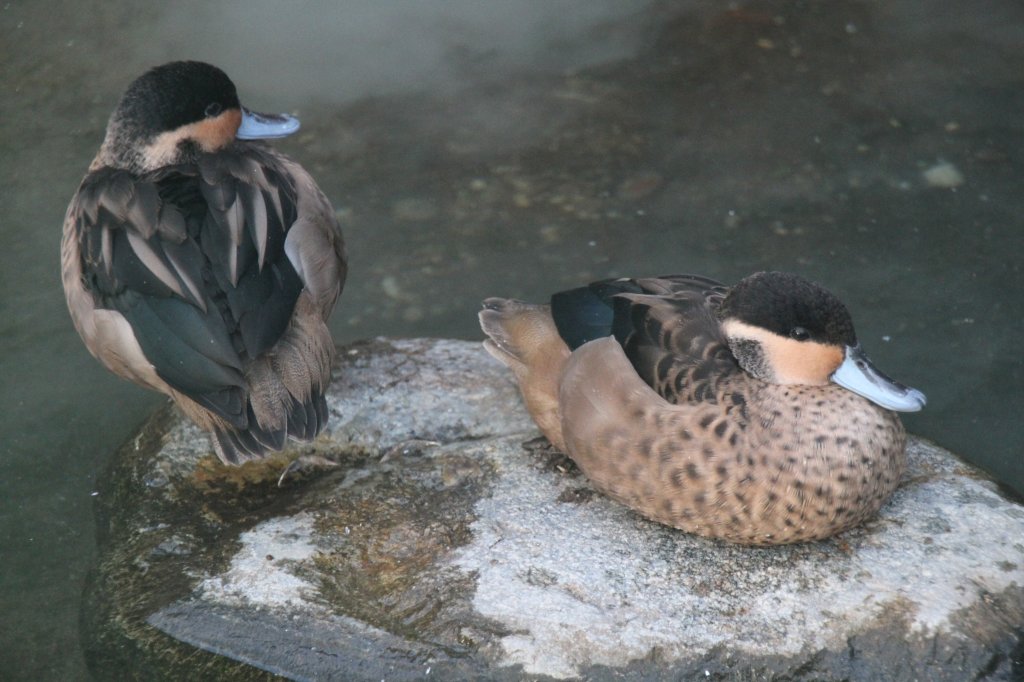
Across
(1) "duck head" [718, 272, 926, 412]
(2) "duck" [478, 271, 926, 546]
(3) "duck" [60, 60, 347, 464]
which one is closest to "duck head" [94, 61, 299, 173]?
(3) "duck" [60, 60, 347, 464]

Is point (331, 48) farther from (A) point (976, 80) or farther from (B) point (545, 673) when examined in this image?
(B) point (545, 673)

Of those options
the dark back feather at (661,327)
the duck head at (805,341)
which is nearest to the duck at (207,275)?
the dark back feather at (661,327)

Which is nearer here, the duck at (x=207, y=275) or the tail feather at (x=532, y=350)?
the duck at (x=207, y=275)

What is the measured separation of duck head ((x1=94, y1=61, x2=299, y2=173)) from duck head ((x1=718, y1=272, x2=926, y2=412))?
2247 mm

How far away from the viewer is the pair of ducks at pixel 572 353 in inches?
140

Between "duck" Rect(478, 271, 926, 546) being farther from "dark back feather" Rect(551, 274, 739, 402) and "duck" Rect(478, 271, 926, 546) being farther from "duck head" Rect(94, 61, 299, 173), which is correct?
"duck head" Rect(94, 61, 299, 173)

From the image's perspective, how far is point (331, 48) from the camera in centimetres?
769

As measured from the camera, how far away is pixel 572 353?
13.0 ft

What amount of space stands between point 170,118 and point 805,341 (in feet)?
8.27

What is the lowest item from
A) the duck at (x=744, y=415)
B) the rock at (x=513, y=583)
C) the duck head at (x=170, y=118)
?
the rock at (x=513, y=583)

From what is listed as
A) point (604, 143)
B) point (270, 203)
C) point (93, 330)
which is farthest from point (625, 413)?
point (604, 143)

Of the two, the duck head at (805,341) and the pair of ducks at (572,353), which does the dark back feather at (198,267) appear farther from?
the duck head at (805,341)

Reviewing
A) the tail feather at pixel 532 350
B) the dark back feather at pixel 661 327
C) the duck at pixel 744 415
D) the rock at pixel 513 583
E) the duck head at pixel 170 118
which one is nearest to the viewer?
the rock at pixel 513 583

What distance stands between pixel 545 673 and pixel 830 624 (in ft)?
2.66
